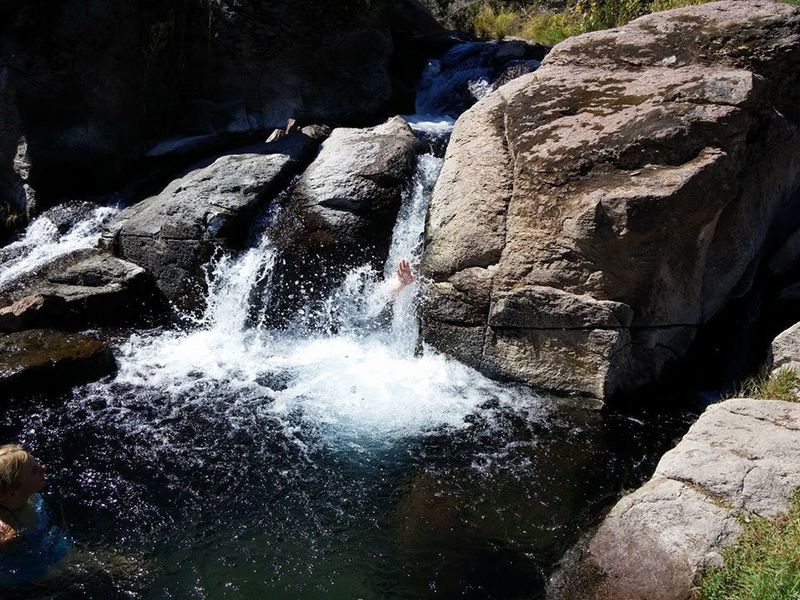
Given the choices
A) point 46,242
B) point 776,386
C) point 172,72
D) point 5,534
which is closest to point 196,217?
point 46,242

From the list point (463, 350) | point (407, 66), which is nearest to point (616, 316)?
point (463, 350)

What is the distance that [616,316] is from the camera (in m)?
6.27

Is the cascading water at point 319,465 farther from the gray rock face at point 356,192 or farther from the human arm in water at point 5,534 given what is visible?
the gray rock face at point 356,192

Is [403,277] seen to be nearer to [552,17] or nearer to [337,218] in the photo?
[337,218]

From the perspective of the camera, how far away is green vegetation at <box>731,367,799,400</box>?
5.49 m

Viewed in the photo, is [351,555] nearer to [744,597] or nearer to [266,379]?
[744,597]

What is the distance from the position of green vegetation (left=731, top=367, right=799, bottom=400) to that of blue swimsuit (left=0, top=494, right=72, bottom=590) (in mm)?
5215

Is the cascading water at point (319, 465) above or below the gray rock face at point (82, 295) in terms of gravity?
below

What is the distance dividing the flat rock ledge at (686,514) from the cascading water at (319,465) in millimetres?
447

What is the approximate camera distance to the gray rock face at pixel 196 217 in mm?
8734

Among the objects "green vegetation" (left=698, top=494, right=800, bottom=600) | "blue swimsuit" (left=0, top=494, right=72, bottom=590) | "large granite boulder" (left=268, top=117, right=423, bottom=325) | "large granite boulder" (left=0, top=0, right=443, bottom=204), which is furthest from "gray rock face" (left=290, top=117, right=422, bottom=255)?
"green vegetation" (left=698, top=494, right=800, bottom=600)

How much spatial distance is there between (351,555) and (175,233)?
5521mm

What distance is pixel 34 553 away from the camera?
4102mm

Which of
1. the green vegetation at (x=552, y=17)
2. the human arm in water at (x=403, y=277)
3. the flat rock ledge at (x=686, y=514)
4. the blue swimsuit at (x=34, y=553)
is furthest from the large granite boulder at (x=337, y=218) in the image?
the green vegetation at (x=552, y=17)
